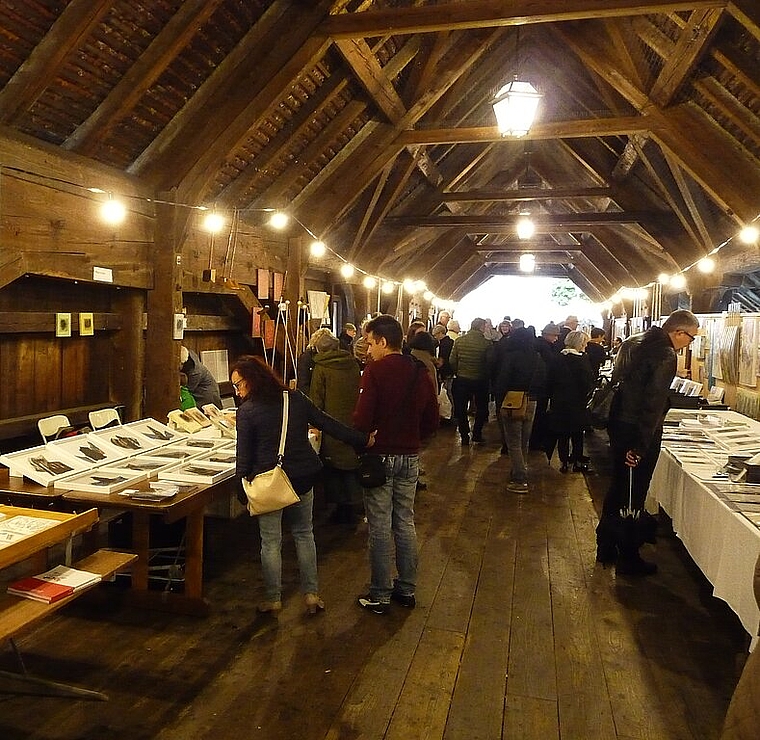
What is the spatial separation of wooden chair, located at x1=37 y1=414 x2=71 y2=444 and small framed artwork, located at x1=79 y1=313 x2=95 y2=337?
30.6 inches

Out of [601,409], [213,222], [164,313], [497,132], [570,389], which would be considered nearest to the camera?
[601,409]

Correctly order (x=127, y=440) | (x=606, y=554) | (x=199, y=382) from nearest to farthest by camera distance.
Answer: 1. (x=127, y=440)
2. (x=606, y=554)
3. (x=199, y=382)

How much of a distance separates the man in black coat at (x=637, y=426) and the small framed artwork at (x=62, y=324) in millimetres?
3665

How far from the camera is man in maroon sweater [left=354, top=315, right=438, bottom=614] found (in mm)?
3494

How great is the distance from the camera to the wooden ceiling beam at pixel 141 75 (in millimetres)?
4211

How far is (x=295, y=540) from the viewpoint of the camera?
138 inches

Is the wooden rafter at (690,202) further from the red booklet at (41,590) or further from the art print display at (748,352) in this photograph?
the red booklet at (41,590)

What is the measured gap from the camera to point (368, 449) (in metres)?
3.52

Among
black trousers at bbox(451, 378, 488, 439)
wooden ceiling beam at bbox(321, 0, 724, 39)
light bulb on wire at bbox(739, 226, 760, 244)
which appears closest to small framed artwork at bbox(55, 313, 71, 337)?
wooden ceiling beam at bbox(321, 0, 724, 39)

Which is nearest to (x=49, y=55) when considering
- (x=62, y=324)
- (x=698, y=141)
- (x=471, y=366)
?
(x=62, y=324)

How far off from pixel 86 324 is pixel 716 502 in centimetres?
422

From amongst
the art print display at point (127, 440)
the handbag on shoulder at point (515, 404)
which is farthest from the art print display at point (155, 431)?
the handbag on shoulder at point (515, 404)

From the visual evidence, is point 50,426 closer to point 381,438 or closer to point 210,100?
point 381,438

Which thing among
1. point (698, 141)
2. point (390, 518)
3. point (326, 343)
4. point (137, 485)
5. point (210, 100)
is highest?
point (698, 141)
